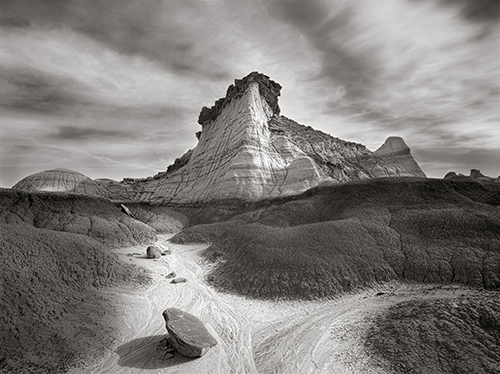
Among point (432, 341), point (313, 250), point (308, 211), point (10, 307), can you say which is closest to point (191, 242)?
point (308, 211)

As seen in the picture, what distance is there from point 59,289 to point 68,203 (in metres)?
20.8

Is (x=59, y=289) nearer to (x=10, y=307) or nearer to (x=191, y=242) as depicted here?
(x=10, y=307)

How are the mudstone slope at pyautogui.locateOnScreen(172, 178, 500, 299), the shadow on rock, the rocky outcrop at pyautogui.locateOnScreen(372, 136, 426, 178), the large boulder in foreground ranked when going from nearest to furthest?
1. the shadow on rock
2. the large boulder in foreground
3. the mudstone slope at pyautogui.locateOnScreen(172, 178, 500, 299)
4. the rocky outcrop at pyautogui.locateOnScreen(372, 136, 426, 178)

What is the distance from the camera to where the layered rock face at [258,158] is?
44250mm

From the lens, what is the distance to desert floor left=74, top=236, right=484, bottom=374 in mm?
8445

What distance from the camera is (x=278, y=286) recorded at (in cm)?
1408

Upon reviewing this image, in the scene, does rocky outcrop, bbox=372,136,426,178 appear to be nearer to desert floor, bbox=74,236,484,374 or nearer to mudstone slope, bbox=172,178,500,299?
mudstone slope, bbox=172,178,500,299

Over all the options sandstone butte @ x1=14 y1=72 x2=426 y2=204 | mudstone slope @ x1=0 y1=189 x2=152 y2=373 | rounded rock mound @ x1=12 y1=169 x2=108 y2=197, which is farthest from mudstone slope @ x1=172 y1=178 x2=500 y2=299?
rounded rock mound @ x1=12 y1=169 x2=108 y2=197

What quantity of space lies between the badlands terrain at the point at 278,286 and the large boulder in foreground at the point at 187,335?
36cm

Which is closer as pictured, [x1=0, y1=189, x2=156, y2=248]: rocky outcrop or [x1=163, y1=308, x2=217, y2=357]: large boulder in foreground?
[x1=163, y1=308, x2=217, y2=357]: large boulder in foreground

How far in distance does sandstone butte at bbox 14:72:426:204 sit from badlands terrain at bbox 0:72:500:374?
43.7 feet

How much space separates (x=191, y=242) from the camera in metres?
28.6

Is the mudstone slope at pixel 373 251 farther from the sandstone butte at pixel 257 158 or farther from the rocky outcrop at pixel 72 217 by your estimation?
the sandstone butte at pixel 257 158

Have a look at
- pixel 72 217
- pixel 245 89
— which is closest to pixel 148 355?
pixel 72 217
